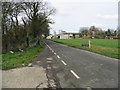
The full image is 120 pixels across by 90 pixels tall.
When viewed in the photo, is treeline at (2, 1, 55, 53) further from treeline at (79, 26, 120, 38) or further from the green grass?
treeline at (79, 26, 120, 38)

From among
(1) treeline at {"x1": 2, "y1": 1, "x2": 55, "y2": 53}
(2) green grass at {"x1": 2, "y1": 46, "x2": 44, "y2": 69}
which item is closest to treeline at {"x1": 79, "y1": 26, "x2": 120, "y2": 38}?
(1) treeline at {"x1": 2, "y1": 1, "x2": 55, "y2": 53}

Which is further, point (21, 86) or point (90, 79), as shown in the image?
point (90, 79)

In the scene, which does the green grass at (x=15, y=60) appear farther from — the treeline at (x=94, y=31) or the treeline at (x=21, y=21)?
the treeline at (x=94, y=31)

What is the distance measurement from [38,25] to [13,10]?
9.01 metres

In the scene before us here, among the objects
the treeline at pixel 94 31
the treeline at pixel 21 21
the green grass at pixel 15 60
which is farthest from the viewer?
the treeline at pixel 94 31

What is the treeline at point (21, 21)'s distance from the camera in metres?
24.2

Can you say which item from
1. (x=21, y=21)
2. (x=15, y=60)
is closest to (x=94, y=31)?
(x=21, y=21)

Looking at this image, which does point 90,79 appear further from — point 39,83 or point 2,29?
point 2,29

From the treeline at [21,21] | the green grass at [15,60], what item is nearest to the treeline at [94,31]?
the treeline at [21,21]

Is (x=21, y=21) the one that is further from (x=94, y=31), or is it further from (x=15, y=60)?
(x=94, y=31)

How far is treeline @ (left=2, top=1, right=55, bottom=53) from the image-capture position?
79.5 ft

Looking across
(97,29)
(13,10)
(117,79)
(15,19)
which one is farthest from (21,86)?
(97,29)

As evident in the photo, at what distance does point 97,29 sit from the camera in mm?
143625

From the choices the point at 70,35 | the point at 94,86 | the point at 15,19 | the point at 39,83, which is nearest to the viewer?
the point at 94,86
